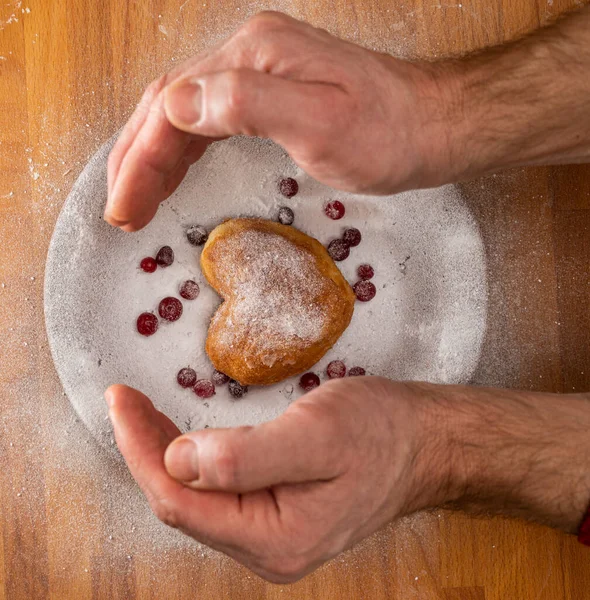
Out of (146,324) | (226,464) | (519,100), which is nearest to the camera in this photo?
(226,464)

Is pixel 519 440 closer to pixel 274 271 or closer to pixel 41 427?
pixel 274 271

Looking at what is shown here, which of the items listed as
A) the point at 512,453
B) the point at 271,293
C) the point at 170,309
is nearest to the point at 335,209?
the point at 271,293

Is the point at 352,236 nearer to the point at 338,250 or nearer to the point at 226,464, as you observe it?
the point at 338,250

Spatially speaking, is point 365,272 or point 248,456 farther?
point 365,272

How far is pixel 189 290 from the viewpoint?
92cm

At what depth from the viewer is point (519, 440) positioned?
83 centimetres

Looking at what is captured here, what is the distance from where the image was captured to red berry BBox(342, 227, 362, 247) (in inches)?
36.8

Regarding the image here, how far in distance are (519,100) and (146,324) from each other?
1.93ft

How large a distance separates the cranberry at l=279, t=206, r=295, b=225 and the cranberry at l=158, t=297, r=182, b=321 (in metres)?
0.20

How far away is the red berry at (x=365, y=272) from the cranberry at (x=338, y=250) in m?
0.03

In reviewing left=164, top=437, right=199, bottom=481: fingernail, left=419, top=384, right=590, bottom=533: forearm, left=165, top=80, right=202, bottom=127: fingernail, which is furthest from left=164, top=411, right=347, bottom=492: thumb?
left=165, top=80, right=202, bottom=127: fingernail

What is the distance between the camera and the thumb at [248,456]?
587 millimetres

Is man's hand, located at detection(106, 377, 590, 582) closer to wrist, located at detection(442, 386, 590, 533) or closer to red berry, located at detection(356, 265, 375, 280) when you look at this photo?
wrist, located at detection(442, 386, 590, 533)

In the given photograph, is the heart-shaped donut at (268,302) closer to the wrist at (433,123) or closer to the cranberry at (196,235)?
the cranberry at (196,235)
